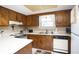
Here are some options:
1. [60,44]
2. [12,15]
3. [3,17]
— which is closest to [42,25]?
[60,44]

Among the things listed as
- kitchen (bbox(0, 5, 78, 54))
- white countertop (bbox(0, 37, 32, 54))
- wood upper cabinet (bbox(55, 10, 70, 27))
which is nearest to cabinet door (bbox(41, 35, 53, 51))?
kitchen (bbox(0, 5, 78, 54))

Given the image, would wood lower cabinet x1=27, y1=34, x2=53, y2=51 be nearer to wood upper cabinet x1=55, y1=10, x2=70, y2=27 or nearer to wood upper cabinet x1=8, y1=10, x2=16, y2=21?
wood upper cabinet x1=55, y1=10, x2=70, y2=27

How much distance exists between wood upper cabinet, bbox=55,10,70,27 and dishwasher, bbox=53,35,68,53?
0.60m

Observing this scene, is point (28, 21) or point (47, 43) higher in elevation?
point (28, 21)

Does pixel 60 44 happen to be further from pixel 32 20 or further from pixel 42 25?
pixel 32 20

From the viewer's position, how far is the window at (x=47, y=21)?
153 inches

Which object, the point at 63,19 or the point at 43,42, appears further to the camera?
the point at 43,42

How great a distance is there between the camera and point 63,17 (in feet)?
11.3

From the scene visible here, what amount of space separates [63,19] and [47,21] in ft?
2.85

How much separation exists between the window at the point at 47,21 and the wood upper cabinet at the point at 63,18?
13.2 inches

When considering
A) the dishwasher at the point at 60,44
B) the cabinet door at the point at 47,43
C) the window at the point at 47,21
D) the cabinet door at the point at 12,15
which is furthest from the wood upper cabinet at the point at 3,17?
the dishwasher at the point at 60,44

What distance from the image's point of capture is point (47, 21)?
4078 mm
